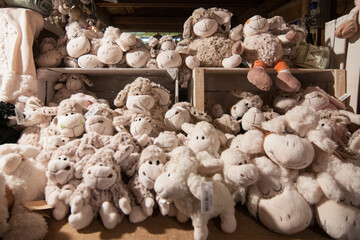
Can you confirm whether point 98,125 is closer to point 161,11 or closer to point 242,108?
point 242,108

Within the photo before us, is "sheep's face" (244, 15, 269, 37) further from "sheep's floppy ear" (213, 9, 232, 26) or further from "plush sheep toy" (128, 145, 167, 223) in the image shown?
"plush sheep toy" (128, 145, 167, 223)

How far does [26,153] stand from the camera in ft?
3.28

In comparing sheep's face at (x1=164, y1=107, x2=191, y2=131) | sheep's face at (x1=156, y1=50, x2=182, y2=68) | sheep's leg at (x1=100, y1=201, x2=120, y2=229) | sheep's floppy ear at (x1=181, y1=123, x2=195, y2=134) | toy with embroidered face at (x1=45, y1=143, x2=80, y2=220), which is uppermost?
sheep's face at (x1=156, y1=50, x2=182, y2=68)

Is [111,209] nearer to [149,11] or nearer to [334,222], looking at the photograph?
[334,222]

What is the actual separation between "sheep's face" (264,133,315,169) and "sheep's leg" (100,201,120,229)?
60cm

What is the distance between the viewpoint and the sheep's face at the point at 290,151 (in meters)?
0.78

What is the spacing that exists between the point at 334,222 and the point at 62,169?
95 cm

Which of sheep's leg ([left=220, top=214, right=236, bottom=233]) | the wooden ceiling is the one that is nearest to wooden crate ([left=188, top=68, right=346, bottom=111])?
sheep's leg ([left=220, top=214, right=236, bottom=233])

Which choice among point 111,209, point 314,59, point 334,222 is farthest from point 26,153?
point 314,59

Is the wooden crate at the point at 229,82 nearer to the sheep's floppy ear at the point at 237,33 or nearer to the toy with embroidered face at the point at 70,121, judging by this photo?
the sheep's floppy ear at the point at 237,33

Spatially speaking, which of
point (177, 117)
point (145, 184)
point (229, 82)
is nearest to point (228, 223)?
point (145, 184)

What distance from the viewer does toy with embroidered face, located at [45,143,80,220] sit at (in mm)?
807

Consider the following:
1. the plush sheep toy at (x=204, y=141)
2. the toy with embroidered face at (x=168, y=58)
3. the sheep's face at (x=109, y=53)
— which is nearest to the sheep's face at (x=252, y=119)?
the plush sheep toy at (x=204, y=141)

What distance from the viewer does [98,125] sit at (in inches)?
43.3
